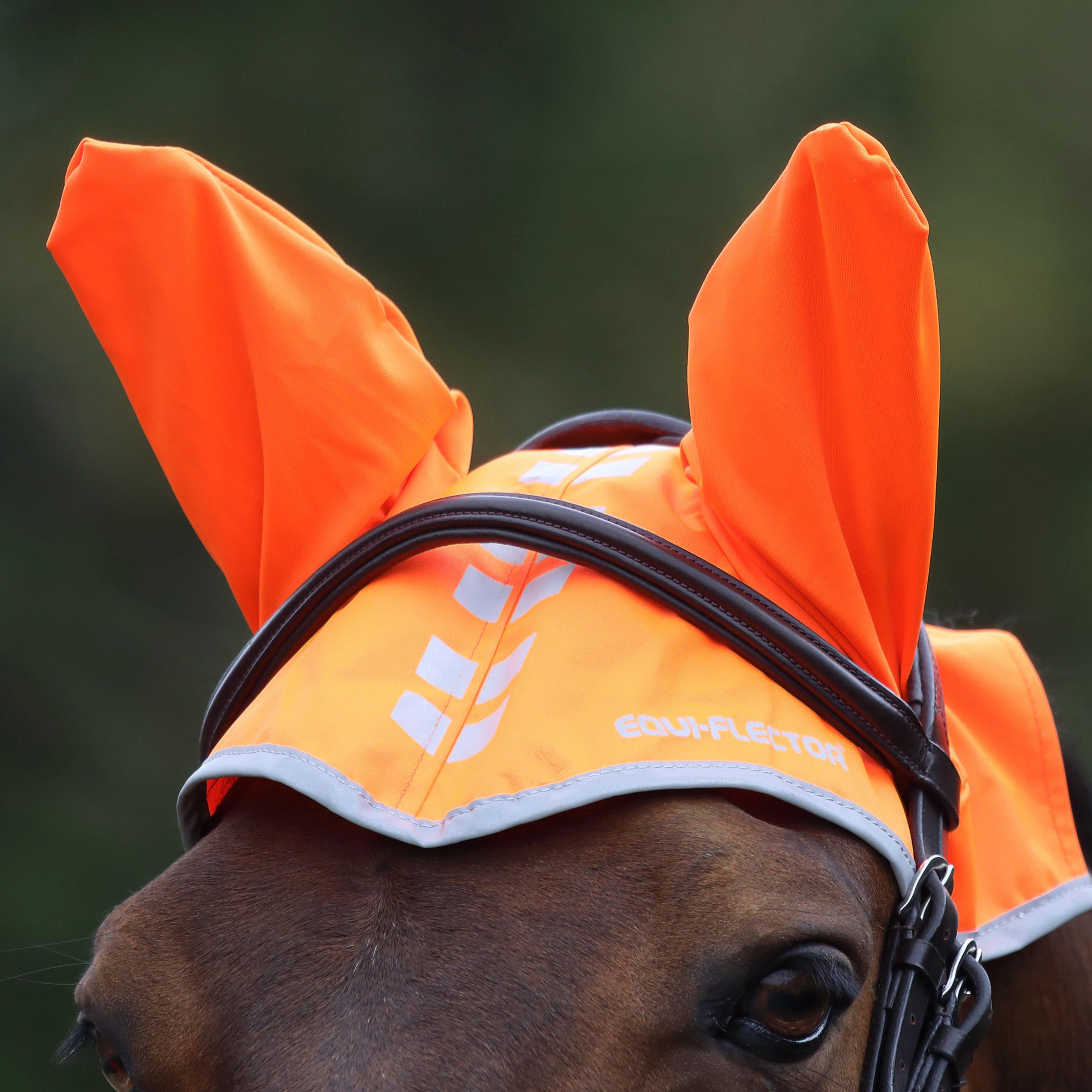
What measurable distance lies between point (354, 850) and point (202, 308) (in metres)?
0.56

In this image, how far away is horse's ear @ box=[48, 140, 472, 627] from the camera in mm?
1015

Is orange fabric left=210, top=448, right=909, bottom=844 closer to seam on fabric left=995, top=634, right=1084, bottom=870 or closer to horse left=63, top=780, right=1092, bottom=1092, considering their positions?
horse left=63, top=780, right=1092, bottom=1092

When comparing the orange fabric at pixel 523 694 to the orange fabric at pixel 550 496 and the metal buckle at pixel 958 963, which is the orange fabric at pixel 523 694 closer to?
the orange fabric at pixel 550 496

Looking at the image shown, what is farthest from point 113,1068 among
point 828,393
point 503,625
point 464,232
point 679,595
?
point 464,232

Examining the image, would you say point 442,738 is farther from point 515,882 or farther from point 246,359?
point 246,359

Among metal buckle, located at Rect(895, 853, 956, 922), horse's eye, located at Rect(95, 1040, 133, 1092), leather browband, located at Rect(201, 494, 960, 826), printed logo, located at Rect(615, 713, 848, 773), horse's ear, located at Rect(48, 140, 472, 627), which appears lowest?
horse's eye, located at Rect(95, 1040, 133, 1092)

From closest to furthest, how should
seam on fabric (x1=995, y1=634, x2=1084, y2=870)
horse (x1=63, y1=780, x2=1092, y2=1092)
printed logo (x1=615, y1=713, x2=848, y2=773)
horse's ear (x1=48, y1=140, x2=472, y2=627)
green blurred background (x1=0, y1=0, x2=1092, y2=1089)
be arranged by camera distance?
horse (x1=63, y1=780, x2=1092, y2=1092)
printed logo (x1=615, y1=713, x2=848, y2=773)
horse's ear (x1=48, y1=140, x2=472, y2=627)
seam on fabric (x1=995, y1=634, x2=1084, y2=870)
green blurred background (x1=0, y1=0, x2=1092, y2=1089)

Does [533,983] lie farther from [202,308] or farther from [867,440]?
[202,308]

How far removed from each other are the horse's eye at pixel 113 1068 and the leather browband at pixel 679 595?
37 cm

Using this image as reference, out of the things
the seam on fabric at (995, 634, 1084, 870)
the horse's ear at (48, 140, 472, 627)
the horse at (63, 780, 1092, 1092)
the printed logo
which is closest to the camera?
the horse at (63, 780, 1092, 1092)

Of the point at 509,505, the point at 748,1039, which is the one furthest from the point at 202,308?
the point at 748,1039

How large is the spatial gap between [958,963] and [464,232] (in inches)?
120

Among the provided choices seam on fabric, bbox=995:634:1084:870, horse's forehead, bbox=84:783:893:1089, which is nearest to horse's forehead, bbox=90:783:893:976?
horse's forehead, bbox=84:783:893:1089

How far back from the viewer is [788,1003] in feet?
2.44
